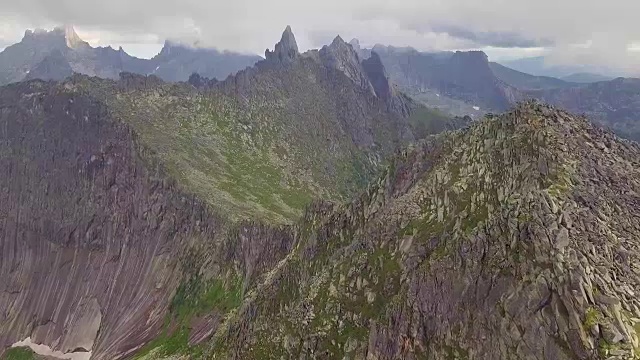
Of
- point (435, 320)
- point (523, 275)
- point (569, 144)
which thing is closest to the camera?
point (523, 275)

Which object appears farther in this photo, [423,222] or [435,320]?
[423,222]

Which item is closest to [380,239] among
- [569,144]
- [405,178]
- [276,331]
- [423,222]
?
[423,222]

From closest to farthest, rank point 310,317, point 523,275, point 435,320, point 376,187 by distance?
point 523,275, point 435,320, point 310,317, point 376,187

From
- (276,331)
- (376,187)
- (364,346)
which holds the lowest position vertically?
(276,331)

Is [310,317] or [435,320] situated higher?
[435,320]

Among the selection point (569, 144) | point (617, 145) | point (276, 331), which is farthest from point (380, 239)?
point (617, 145)

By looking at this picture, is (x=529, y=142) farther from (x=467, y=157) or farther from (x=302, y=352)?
(x=302, y=352)

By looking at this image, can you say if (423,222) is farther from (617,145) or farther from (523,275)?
(617,145)
